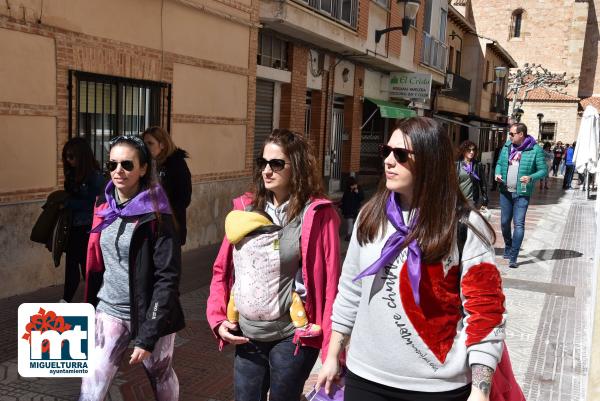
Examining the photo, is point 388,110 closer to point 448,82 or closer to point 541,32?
point 448,82

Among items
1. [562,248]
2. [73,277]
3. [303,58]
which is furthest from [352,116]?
[73,277]

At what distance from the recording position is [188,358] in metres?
4.94

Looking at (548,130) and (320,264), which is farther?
(548,130)

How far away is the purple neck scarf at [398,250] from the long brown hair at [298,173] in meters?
0.65

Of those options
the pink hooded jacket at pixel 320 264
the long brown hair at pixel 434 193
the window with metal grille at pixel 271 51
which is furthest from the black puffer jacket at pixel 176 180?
the window with metal grille at pixel 271 51

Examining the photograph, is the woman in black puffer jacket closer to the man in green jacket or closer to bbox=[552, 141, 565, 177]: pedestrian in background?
the man in green jacket

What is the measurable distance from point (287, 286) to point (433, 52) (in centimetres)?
1987

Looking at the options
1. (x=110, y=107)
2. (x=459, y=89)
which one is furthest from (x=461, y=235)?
(x=459, y=89)

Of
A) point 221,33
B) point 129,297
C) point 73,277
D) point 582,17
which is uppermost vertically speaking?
point 582,17

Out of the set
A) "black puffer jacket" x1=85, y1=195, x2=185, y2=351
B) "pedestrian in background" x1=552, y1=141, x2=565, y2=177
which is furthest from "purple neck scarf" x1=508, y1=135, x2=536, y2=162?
"pedestrian in background" x1=552, y1=141, x2=565, y2=177

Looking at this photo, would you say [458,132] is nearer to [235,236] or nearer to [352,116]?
[352,116]

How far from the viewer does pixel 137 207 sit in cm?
305

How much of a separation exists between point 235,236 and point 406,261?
0.96 meters

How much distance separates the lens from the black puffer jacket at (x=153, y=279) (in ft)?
9.73
